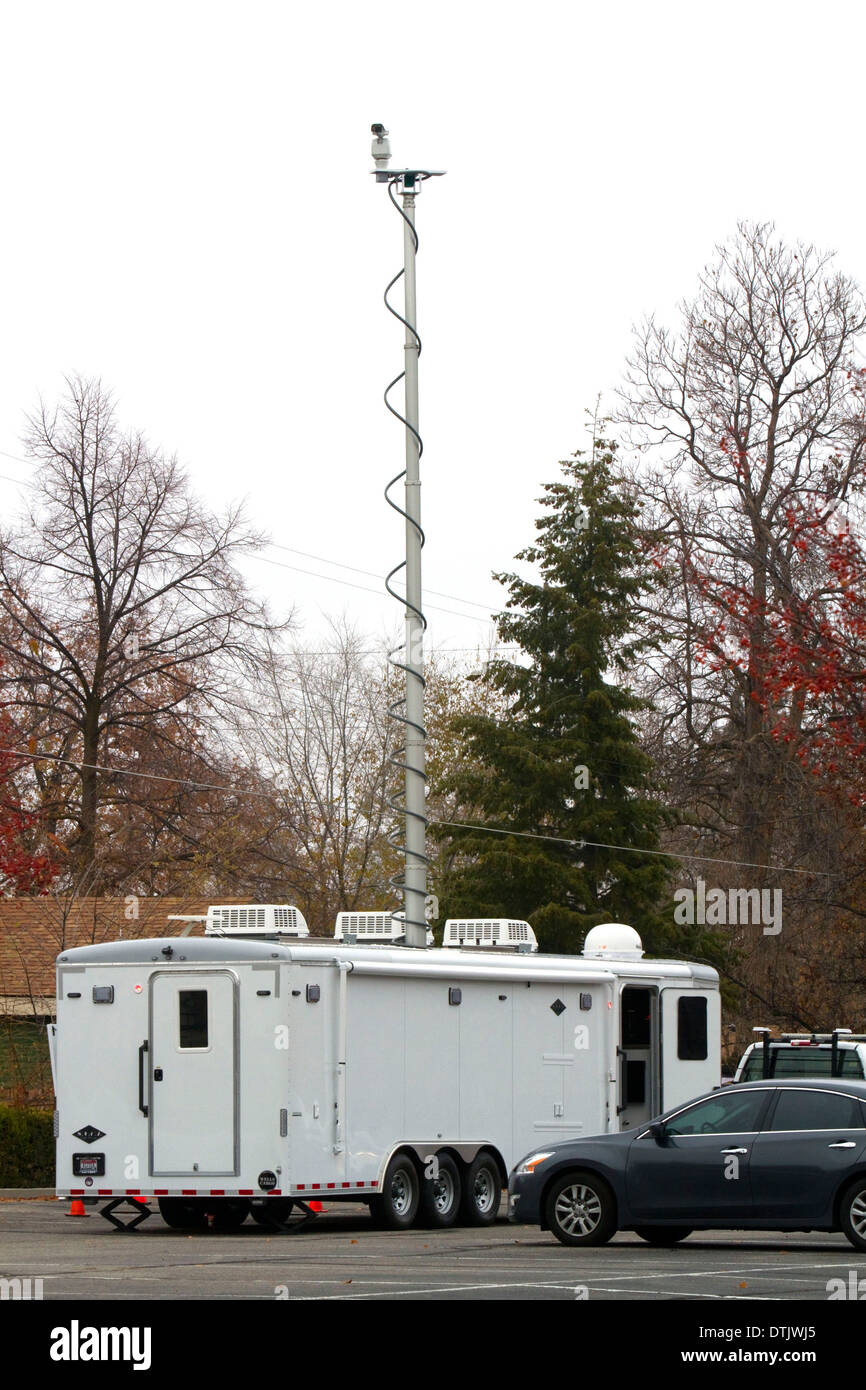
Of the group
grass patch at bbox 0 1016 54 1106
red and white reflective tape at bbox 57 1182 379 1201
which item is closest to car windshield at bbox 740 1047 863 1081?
red and white reflective tape at bbox 57 1182 379 1201

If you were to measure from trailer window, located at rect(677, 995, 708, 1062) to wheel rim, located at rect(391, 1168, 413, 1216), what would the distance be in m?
4.86

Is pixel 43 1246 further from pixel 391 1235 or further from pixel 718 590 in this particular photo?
pixel 718 590

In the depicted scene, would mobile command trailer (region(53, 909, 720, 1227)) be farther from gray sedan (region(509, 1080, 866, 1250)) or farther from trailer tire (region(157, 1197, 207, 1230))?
gray sedan (region(509, 1080, 866, 1250))

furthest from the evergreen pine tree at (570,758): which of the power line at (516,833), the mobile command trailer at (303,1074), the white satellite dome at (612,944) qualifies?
the mobile command trailer at (303,1074)

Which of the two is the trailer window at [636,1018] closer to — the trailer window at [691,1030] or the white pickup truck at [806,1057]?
the trailer window at [691,1030]

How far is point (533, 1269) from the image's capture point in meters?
13.8

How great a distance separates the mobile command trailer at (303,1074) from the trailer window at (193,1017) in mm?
13

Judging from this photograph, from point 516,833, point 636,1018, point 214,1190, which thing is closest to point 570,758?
point 516,833

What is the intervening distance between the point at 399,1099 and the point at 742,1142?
13.4ft

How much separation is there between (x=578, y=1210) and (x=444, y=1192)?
3393 millimetres

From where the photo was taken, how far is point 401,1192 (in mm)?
18594

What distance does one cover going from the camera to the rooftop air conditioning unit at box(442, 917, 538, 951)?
Answer: 2166cm

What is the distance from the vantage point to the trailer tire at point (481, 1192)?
19.3 m
